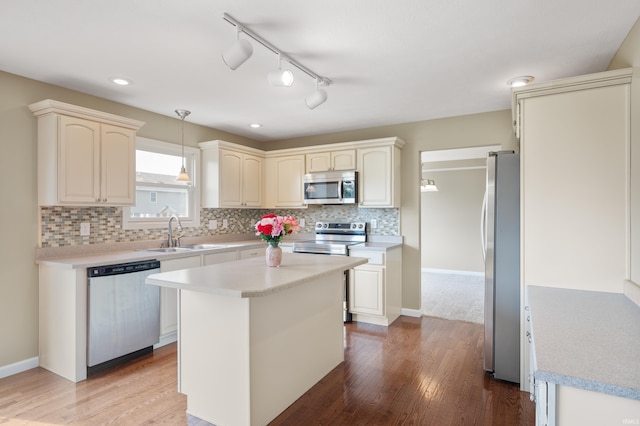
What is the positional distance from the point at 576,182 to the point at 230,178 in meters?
3.64

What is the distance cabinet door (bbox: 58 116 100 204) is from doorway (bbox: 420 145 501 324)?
5173 millimetres

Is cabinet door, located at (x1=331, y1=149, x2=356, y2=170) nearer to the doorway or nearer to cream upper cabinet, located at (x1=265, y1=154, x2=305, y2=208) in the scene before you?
cream upper cabinet, located at (x1=265, y1=154, x2=305, y2=208)

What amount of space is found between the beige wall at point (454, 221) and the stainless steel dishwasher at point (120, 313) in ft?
18.9

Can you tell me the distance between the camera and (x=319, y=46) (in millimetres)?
2389

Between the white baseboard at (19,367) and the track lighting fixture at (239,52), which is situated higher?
the track lighting fixture at (239,52)

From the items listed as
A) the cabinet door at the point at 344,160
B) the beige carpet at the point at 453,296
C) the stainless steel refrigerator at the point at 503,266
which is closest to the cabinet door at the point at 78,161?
the cabinet door at the point at 344,160

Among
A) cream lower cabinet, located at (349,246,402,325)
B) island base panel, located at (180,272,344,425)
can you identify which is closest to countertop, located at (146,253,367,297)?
island base panel, located at (180,272,344,425)

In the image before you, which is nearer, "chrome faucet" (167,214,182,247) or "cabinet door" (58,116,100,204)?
"cabinet door" (58,116,100,204)

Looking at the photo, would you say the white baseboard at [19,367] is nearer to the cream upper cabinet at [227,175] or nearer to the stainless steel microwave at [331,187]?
the cream upper cabinet at [227,175]

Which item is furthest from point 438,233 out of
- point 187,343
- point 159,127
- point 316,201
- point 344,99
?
point 187,343

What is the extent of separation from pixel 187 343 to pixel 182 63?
2.03 m

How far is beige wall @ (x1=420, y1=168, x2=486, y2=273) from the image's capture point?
698cm

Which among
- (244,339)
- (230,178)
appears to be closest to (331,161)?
(230,178)

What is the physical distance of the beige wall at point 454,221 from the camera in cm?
698
